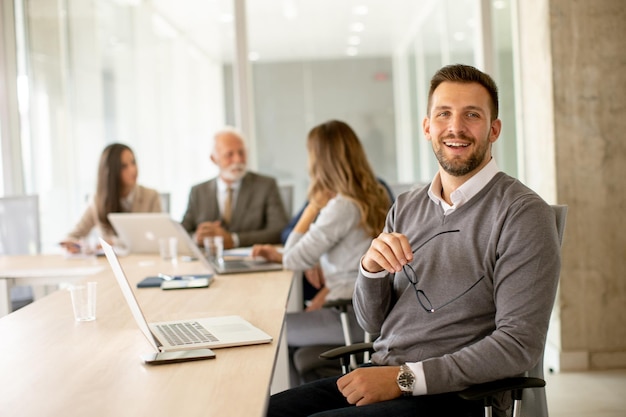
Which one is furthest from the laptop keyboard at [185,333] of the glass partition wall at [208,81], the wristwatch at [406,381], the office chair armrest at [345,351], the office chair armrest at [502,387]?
the glass partition wall at [208,81]

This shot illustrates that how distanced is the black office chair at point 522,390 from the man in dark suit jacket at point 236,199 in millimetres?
2558

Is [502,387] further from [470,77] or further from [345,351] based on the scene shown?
[470,77]

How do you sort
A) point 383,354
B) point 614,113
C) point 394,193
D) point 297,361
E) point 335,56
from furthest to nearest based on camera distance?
point 335,56
point 394,193
point 614,113
point 297,361
point 383,354

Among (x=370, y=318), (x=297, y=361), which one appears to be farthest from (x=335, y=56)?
(x=370, y=318)

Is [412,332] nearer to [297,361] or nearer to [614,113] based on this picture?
[297,361]

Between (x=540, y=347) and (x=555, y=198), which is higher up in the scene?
(x=555, y=198)

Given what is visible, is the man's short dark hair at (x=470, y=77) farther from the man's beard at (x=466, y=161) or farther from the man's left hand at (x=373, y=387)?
the man's left hand at (x=373, y=387)

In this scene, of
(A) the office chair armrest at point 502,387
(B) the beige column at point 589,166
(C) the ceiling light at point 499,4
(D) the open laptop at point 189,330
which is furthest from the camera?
(C) the ceiling light at point 499,4

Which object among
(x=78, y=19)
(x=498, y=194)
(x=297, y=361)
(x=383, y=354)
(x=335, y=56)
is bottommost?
(x=297, y=361)

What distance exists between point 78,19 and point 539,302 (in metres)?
5.26

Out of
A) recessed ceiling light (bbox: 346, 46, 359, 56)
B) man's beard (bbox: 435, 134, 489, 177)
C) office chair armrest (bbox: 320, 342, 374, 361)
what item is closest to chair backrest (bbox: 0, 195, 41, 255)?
recessed ceiling light (bbox: 346, 46, 359, 56)

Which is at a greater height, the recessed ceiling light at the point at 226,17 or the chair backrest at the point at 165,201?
the recessed ceiling light at the point at 226,17

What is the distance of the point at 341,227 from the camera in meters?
3.30

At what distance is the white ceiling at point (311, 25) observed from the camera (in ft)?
19.7
